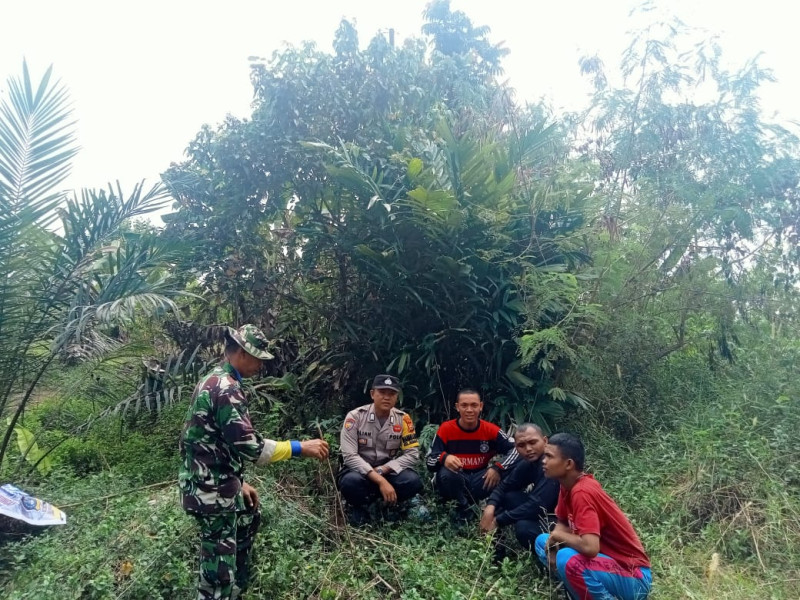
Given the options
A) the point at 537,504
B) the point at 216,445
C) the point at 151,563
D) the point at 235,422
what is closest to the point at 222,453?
the point at 216,445

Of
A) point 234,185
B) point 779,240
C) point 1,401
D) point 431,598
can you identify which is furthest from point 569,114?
point 1,401

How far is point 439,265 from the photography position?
467cm

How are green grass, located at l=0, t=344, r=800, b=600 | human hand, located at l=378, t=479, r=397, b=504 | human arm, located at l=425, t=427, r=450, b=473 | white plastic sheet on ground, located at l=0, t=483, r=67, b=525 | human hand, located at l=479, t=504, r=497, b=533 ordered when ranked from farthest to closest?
human arm, located at l=425, t=427, r=450, b=473
human hand, located at l=378, t=479, r=397, b=504
human hand, located at l=479, t=504, r=497, b=533
white plastic sheet on ground, located at l=0, t=483, r=67, b=525
green grass, located at l=0, t=344, r=800, b=600

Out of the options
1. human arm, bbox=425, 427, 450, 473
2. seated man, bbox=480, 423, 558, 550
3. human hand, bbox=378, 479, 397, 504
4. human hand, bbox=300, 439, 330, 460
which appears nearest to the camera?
human hand, bbox=300, 439, 330, 460

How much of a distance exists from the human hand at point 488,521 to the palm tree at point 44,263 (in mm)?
2441

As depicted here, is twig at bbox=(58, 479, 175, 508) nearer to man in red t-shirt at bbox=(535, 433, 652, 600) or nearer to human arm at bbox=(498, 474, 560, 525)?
human arm at bbox=(498, 474, 560, 525)

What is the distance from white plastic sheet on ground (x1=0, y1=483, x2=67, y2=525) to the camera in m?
3.31

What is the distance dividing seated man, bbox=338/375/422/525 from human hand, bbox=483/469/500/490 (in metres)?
0.47

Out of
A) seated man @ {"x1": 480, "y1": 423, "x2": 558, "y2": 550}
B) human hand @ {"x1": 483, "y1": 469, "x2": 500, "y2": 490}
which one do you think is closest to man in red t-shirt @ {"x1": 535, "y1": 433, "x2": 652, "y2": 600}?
seated man @ {"x1": 480, "y1": 423, "x2": 558, "y2": 550}

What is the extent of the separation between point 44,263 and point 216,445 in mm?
2164

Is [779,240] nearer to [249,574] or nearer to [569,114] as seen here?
[569,114]

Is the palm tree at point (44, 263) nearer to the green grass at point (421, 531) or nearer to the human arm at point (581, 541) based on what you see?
the green grass at point (421, 531)

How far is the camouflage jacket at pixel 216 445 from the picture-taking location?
102 inches

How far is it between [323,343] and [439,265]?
1.61 m
